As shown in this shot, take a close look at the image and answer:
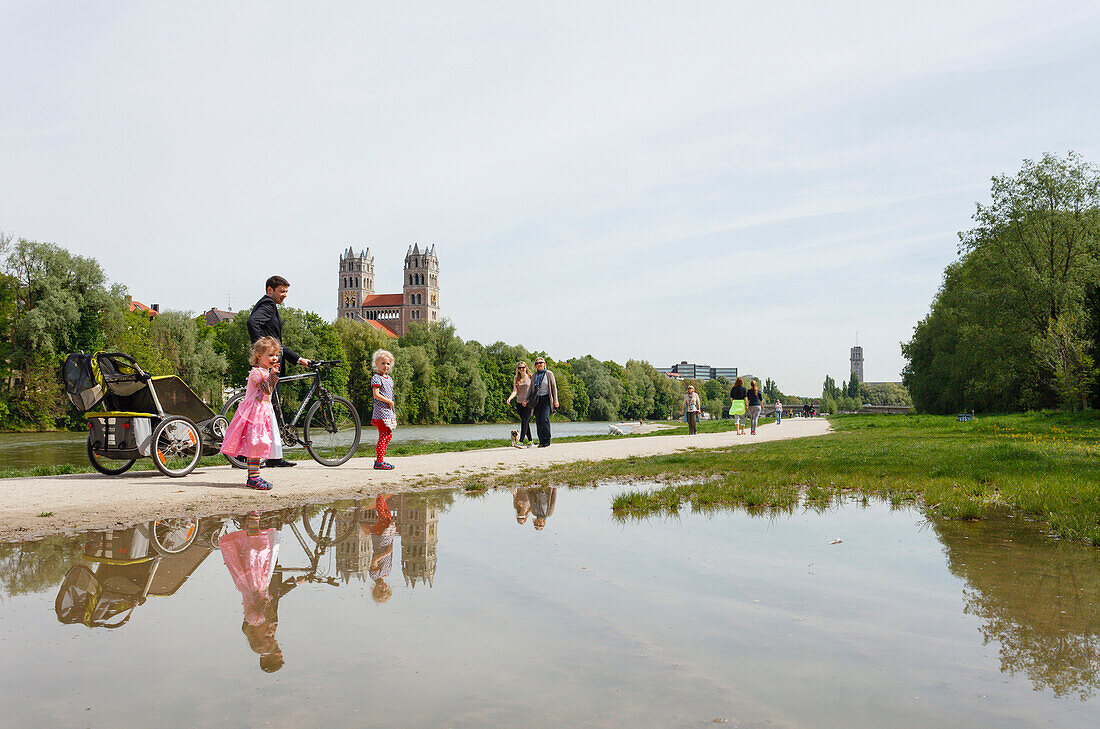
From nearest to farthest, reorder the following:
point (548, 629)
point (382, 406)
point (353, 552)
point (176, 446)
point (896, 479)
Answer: point (548, 629)
point (353, 552)
point (176, 446)
point (896, 479)
point (382, 406)

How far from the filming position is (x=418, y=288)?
19450cm

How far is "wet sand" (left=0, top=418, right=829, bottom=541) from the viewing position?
6004 mm

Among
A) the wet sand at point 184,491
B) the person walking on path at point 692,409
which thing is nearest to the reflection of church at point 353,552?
the wet sand at point 184,491

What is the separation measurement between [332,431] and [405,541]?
5.85 meters

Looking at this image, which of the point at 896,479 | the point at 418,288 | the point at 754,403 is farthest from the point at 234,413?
the point at 418,288

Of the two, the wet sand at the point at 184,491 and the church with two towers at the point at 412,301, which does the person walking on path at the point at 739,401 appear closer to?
the wet sand at the point at 184,491

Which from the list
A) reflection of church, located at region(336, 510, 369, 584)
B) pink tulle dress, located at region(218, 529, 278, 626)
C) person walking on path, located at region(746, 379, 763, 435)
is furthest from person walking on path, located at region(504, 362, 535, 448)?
person walking on path, located at region(746, 379, 763, 435)

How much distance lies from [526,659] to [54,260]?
57.0m

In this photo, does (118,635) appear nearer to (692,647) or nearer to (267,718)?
(267,718)

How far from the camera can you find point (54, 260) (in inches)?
1922

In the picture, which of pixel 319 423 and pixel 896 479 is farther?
pixel 319 423

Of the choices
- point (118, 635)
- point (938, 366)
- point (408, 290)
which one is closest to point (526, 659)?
point (118, 635)

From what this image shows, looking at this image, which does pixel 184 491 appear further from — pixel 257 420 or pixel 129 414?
pixel 129 414

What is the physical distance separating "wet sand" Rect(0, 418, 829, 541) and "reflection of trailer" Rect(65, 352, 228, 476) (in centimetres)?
29
